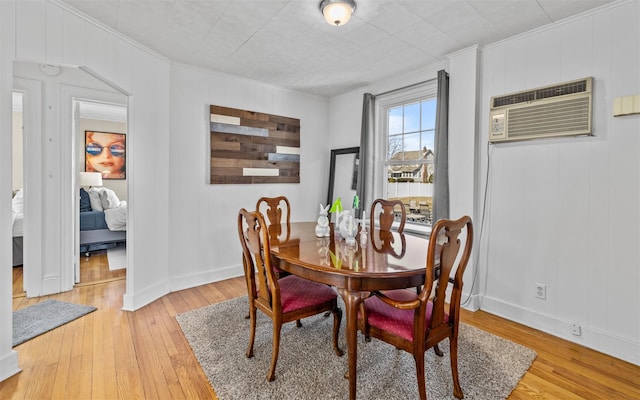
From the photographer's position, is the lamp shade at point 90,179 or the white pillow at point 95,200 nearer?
the white pillow at point 95,200

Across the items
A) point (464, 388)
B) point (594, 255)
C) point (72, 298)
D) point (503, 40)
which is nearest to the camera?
point (464, 388)

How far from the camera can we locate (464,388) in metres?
1.79

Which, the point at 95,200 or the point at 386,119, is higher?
the point at 386,119

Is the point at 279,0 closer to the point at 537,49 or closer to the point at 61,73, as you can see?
the point at 537,49

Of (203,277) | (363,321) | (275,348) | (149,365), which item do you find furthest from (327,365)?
(203,277)

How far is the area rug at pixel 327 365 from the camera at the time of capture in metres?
1.77

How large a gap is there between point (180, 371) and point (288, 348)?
0.72 meters

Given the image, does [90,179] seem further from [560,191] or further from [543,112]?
[560,191]

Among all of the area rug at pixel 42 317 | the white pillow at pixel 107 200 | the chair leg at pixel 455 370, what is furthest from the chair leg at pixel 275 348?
the white pillow at pixel 107 200

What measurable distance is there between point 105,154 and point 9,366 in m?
5.43

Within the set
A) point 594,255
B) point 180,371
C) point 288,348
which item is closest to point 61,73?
point 180,371

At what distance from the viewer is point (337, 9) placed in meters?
2.07

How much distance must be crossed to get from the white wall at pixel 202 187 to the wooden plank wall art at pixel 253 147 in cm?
9

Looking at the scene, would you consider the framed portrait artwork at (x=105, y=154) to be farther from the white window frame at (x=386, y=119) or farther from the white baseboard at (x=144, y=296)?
the white window frame at (x=386, y=119)
